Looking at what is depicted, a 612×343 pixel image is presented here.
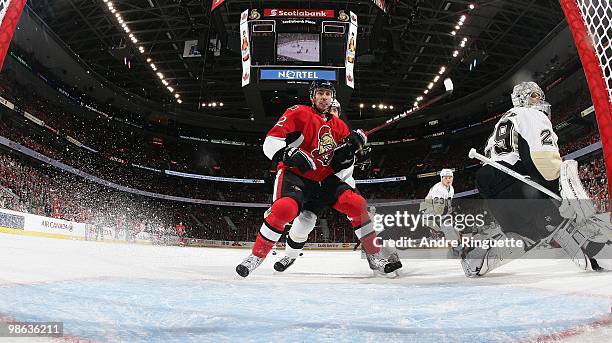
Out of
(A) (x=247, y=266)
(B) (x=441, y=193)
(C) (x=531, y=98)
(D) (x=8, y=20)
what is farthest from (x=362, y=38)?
(D) (x=8, y=20)

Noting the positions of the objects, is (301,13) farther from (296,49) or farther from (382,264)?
(382,264)

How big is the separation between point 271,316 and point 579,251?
84.8 inches

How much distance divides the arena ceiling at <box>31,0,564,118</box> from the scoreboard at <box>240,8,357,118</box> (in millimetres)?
2167

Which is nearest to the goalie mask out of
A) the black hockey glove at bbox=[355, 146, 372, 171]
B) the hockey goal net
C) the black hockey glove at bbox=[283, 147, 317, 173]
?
the hockey goal net

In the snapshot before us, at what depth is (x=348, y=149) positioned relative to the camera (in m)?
2.78

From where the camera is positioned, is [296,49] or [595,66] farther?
[296,49]

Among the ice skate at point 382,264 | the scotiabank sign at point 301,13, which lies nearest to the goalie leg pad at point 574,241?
the ice skate at point 382,264

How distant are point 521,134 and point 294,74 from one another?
16.0 ft

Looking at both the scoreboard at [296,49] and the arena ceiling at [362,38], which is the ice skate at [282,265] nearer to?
the scoreboard at [296,49]

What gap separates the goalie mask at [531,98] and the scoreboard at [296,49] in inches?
175

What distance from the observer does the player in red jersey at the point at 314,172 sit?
2.67 metres

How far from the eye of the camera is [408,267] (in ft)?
12.1

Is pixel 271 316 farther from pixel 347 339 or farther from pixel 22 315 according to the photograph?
pixel 22 315

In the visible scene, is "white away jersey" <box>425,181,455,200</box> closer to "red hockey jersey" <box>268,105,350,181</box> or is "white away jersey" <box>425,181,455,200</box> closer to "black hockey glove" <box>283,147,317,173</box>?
"red hockey jersey" <box>268,105,350,181</box>
